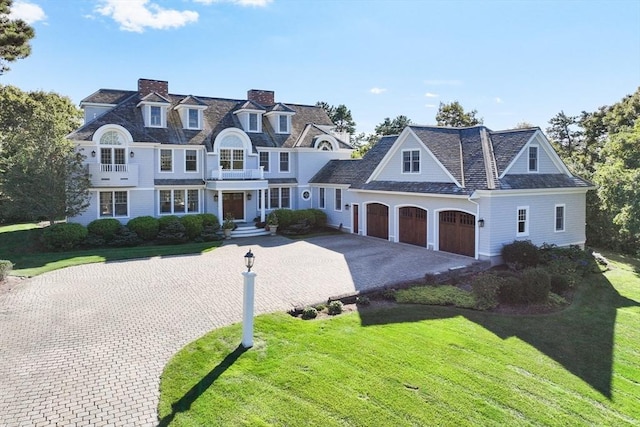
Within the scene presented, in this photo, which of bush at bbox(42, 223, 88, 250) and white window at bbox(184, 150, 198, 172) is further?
white window at bbox(184, 150, 198, 172)

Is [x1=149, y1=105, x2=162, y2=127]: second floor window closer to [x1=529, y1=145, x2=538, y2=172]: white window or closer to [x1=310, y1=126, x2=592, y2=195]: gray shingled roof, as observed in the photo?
[x1=310, y1=126, x2=592, y2=195]: gray shingled roof

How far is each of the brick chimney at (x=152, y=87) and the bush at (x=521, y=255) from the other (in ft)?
79.2

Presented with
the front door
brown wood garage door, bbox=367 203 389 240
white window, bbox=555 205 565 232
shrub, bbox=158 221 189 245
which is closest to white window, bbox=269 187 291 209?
the front door

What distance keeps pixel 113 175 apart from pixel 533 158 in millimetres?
22550

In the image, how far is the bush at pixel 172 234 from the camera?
24.0 metres

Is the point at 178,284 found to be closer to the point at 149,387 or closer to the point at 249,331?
the point at 249,331

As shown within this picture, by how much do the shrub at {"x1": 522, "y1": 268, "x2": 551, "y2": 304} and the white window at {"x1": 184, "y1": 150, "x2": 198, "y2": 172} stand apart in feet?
68.5

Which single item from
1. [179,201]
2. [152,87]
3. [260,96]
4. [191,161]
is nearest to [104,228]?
[179,201]

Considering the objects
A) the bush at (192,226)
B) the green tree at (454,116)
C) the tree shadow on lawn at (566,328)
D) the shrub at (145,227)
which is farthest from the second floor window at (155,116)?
the green tree at (454,116)

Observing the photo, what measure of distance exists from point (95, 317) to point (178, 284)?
3.81 m

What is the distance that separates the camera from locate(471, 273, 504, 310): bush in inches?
533

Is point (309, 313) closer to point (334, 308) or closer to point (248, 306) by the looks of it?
point (334, 308)

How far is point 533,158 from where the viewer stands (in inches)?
803

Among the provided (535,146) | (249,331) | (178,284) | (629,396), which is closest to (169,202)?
(178,284)
